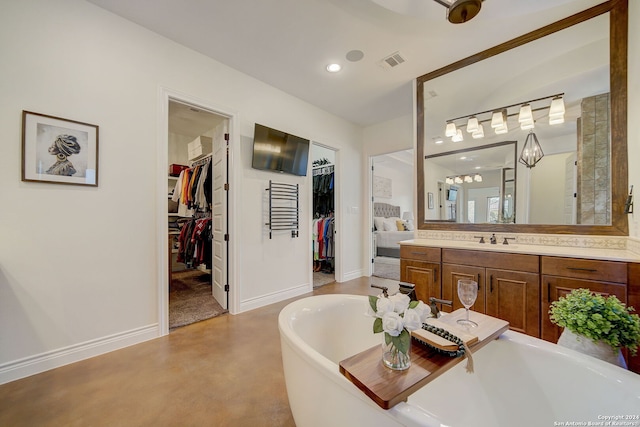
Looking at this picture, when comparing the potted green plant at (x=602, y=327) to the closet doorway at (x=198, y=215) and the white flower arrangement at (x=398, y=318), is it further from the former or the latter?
the closet doorway at (x=198, y=215)

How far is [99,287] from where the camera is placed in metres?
2.15

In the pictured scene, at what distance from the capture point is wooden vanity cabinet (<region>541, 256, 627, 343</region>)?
5.74 ft

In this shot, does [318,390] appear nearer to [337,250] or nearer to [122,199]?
[122,199]

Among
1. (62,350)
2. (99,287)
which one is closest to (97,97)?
(99,287)

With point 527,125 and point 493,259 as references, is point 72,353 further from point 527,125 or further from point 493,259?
point 527,125

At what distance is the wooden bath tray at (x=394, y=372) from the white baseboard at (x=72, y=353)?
228cm

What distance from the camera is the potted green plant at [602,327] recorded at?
1173mm

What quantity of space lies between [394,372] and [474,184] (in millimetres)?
2652

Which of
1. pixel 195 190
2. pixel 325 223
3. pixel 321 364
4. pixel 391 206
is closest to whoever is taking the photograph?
pixel 321 364

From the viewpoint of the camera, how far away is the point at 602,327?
1184mm

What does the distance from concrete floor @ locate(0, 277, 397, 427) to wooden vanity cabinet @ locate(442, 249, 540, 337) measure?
1.89 meters

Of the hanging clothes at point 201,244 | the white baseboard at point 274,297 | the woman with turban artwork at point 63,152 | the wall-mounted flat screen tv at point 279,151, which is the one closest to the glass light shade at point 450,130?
the wall-mounted flat screen tv at point 279,151

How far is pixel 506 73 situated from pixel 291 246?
323 centimetres

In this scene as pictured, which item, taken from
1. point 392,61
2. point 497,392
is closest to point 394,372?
point 497,392
